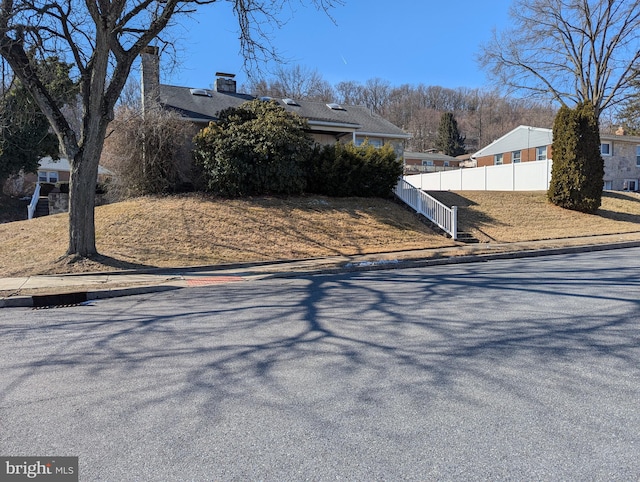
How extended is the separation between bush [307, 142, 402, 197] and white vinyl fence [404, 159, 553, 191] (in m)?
9.30

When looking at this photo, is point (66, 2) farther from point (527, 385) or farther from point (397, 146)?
point (397, 146)

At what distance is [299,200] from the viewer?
→ 18.2m

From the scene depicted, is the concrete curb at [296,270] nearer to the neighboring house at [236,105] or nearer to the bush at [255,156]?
the bush at [255,156]

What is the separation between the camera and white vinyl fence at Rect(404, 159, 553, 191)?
2714 centimetres

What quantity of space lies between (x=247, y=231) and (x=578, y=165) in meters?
17.7

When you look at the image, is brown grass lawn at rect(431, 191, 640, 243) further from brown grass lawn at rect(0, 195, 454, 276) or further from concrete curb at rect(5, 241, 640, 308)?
brown grass lawn at rect(0, 195, 454, 276)

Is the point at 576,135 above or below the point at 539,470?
above

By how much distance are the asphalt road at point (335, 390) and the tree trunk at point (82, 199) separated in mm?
4610

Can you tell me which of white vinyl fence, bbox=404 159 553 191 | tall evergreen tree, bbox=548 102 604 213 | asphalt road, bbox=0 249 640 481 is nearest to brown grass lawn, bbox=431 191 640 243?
tall evergreen tree, bbox=548 102 604 213

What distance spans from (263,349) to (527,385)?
2.63 meters

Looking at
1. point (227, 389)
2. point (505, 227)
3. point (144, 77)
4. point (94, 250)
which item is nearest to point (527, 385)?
point (227, 389)

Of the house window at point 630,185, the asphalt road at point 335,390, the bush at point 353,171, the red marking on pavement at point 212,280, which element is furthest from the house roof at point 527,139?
the asphalt road at point 335,390

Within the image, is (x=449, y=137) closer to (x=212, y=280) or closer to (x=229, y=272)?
(x=229, y=272)

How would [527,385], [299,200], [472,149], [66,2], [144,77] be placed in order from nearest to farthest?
[527,385] < [66,2] < [299,200] < [144,77] < [472,149]
